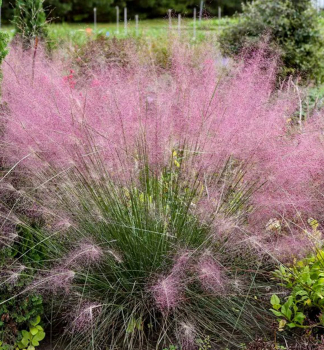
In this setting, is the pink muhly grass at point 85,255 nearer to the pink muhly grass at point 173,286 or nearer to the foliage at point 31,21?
the pink muhly grass at point 173,286

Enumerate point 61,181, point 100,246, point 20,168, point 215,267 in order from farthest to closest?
1. point 20,168
2. point 61,181
3. point 100,246
4. point 215,267

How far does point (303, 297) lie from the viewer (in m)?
2.61

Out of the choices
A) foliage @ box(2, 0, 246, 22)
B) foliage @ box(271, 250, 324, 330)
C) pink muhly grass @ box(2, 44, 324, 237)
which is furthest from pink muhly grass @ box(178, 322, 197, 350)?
foliage @ box(2, 0, 246, 22)

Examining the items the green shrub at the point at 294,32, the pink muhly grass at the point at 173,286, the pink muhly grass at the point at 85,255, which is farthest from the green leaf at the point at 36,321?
the green shrub at the point at 294,32

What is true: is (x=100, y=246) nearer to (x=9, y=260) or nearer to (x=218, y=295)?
(x=9, y=260)

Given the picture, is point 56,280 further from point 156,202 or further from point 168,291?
point 156,202

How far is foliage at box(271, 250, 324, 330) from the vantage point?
259 centimetres

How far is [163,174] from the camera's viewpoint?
3033mm

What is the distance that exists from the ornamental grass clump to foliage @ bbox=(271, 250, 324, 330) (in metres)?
0.14

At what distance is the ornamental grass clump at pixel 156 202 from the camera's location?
2.71 m

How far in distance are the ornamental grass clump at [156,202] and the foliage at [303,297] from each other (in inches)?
5.4

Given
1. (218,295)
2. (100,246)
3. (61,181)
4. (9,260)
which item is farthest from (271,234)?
(9,260)

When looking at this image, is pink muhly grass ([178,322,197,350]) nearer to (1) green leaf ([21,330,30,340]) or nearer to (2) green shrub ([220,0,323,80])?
(1) green leaf ([21,330,30,340])

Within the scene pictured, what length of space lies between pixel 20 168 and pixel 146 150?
78cm
